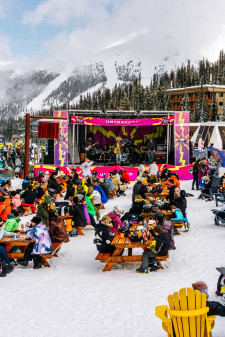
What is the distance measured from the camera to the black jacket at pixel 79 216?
10.2m

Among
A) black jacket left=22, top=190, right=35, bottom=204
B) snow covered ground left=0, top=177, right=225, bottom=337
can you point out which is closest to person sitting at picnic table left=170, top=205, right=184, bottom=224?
snow covered ground left=0, top=177, right=225, bottom=337

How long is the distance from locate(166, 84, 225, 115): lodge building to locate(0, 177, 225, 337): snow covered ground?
232 ft

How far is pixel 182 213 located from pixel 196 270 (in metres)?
2.82

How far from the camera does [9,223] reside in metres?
8.20

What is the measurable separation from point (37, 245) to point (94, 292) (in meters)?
1.58

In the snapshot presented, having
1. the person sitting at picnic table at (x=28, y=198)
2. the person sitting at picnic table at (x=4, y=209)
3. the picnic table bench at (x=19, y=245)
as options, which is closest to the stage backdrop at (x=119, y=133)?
the person sitting at picnic table at (x=28, y=198)

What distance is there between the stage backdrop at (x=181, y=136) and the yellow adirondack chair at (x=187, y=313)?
19377 mm

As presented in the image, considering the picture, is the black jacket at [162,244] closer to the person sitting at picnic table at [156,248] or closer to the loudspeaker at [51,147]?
the person sitting at picnic table at [156,248]

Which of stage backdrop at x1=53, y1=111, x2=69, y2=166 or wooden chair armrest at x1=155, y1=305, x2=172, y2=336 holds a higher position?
stage backdrop at x1=53, y1=111, x2=69, y2=166

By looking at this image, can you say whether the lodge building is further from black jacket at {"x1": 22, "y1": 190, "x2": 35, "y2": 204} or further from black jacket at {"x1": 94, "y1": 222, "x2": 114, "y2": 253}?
black jacket at {"x1": 94, "y1": 222, "x2": 114, "y2": 253}

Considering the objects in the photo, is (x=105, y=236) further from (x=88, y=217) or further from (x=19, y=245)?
(x=88, y=217)

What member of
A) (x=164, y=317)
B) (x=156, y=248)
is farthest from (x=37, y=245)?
(x=164, y=317)

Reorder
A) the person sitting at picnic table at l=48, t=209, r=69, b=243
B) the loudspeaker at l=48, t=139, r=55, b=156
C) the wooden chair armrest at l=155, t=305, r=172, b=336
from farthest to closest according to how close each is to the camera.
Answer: the loudspeaker at l=48, t=139, r=55, b=156 → the person sitting at picnic table at l=48, t=209, r=69, b=243 → the wooden chair armrest at l=155, t=305, r=172, b=336

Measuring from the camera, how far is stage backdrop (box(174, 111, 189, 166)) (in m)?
23.1
